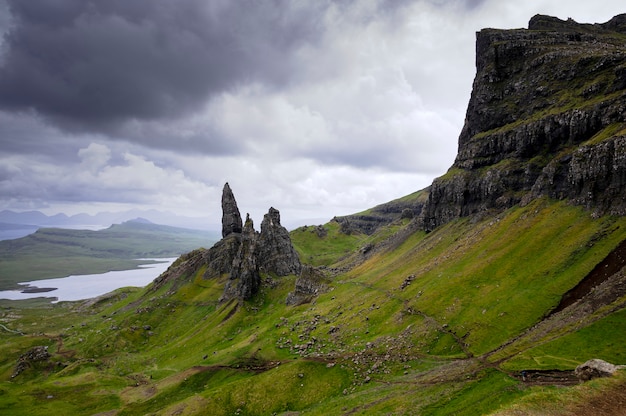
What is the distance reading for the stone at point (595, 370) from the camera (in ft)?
→ 119

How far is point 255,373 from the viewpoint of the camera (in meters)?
81.6

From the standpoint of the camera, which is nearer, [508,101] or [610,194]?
[610,194]

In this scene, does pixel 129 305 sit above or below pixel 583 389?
below

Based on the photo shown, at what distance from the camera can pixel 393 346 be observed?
68875 millimetres

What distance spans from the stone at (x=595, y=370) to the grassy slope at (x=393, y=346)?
3224 millimetres

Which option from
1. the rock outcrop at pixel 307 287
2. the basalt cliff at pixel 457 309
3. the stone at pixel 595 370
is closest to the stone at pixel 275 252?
the basalt cliff at pixel 457 309

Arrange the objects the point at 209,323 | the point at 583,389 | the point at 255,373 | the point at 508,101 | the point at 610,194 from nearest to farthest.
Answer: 1. the point at 583,389
2. the point at 610,194
3. the point at 255,373
4. the point at 209,323
5. the point at 508,101

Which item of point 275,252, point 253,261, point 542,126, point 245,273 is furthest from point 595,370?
point 275,252

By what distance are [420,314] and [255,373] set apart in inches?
1659

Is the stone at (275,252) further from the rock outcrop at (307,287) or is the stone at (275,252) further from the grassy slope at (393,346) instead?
the grassy slope at (393,346)

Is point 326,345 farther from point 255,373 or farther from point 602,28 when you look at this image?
point 602,28

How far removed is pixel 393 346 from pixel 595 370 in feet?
120

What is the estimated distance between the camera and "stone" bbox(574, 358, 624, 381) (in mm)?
36344

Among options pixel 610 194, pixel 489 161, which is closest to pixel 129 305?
pixel 489 161
